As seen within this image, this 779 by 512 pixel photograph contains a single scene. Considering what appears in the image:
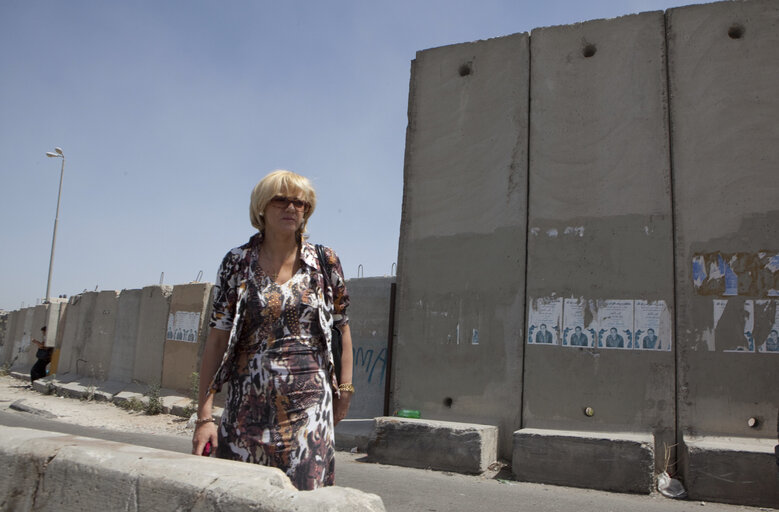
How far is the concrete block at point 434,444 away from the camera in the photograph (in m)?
6.34

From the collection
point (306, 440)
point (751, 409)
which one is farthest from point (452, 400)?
point (306, 440)

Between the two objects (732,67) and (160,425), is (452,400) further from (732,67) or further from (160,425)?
(160,425)

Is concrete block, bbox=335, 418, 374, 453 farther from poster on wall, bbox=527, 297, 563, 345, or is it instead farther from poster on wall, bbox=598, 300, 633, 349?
poster on wall, bbox=598, 300, 633, 349

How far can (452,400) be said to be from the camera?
7.33m

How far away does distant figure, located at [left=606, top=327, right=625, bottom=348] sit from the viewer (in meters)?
6.54

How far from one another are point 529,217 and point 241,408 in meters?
5.45

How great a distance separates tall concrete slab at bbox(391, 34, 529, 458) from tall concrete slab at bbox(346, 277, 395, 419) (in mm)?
950

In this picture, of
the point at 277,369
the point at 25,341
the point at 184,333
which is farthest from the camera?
the point at 25,341

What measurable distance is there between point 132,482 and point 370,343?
6721 mm

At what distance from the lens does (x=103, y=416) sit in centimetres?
1139

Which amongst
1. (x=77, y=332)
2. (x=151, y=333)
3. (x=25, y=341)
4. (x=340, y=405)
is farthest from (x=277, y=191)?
(x=25, y=341)

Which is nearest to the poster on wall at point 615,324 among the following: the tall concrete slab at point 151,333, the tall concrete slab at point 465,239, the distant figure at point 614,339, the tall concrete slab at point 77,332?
the distant figure at point 614,339

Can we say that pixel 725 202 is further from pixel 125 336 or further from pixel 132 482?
pixel 125 336

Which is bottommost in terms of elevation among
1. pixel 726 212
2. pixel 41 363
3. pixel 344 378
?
pixel 41 363
